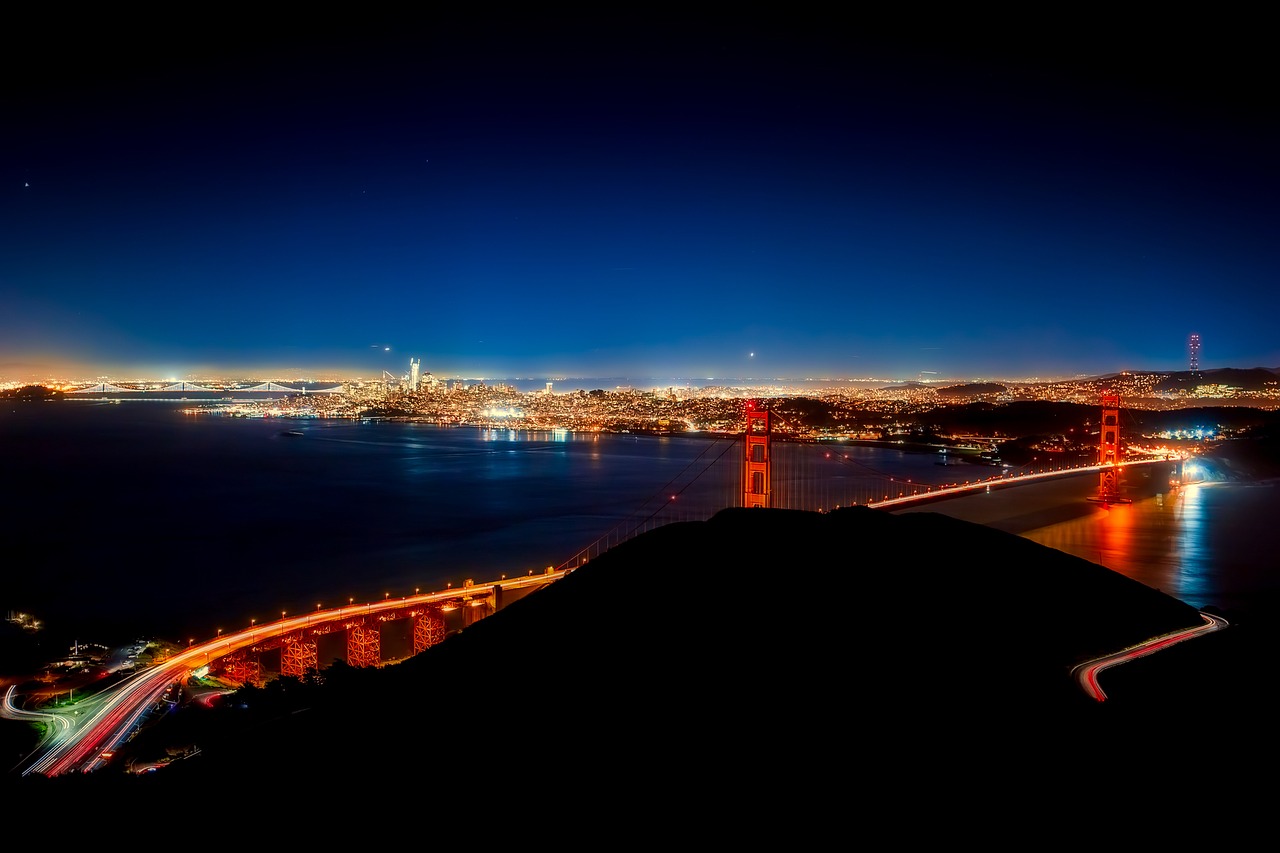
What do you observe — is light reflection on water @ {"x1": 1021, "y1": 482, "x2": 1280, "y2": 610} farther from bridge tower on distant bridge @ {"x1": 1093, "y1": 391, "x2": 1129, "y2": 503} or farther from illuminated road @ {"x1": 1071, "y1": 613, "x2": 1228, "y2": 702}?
illuminated road @ {"x1": 1071, "y1": 613, "x2": 1228, "y2": 702}

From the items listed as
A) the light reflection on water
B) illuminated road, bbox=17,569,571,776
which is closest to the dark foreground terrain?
illuminated road, bbox=17,569,571,776

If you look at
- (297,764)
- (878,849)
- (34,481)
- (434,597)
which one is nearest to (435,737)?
(297,764)

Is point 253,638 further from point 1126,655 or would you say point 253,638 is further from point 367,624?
point 1126,655

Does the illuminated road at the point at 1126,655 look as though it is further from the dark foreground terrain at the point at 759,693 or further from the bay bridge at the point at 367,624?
the bay bridge at the point at 367,624

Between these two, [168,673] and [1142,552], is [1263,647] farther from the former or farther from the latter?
[168,673]

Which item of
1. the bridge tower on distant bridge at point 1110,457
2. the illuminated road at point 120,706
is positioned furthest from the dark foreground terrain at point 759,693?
the bridge tower on distant bridge at point 1110,457
